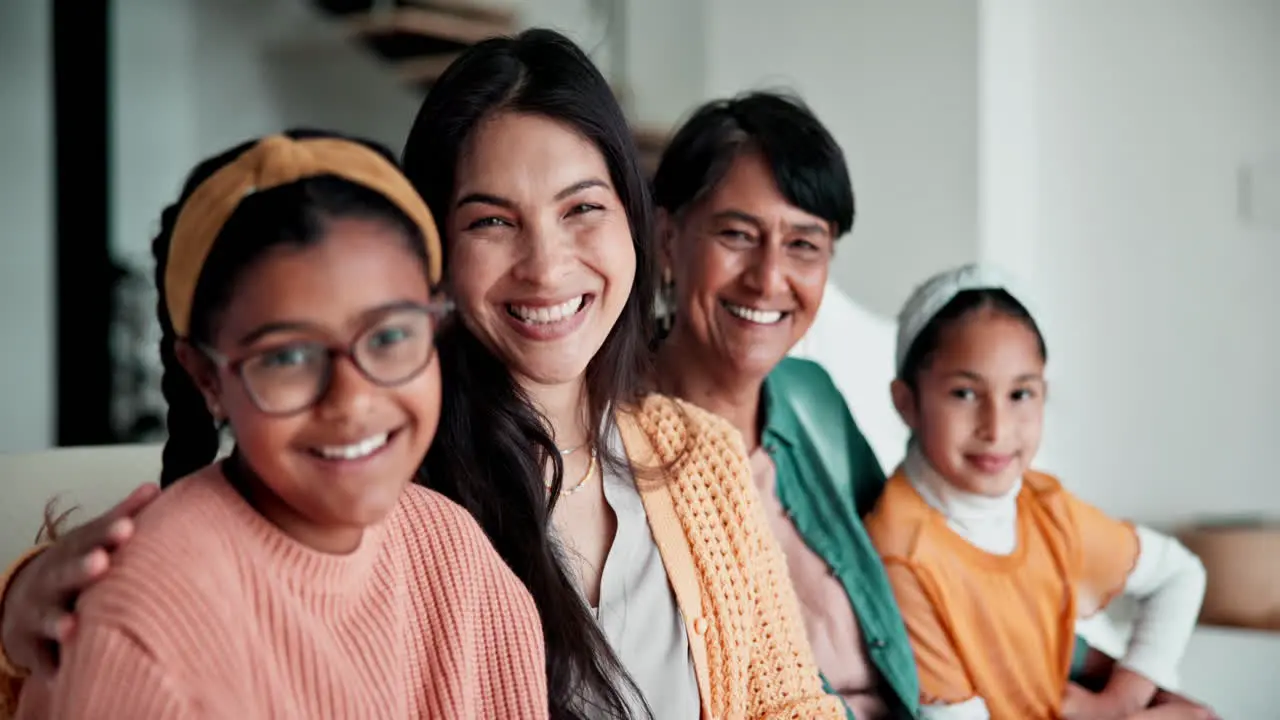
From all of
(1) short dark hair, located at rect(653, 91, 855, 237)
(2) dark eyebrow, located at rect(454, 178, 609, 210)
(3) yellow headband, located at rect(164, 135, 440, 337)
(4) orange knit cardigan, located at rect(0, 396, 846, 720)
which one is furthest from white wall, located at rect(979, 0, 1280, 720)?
(3) yellow headband, located at rect(164, 135, 440, 337)

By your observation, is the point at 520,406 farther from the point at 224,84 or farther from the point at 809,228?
the point at 224,84

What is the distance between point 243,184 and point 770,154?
3.54ft

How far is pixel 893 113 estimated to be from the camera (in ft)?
14.4

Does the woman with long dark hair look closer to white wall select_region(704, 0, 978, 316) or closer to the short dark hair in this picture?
the short dark hair

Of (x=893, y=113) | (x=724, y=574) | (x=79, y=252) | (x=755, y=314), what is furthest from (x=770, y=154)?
(x=79, y=252)

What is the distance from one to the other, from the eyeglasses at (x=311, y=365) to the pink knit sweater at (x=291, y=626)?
0.11m

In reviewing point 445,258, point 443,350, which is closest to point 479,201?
point 445,258

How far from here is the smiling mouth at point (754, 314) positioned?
6.33 ft

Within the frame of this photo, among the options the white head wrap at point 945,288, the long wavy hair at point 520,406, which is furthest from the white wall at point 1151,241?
the long wavy hair at point 520,406

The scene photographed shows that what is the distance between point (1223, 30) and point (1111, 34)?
0.34m

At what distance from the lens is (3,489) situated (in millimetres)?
1531

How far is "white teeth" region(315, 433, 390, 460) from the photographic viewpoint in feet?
3.22

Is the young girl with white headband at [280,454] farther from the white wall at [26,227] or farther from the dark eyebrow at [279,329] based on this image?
the white wall at [26,227]

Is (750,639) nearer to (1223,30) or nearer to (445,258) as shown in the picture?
(445,258)
